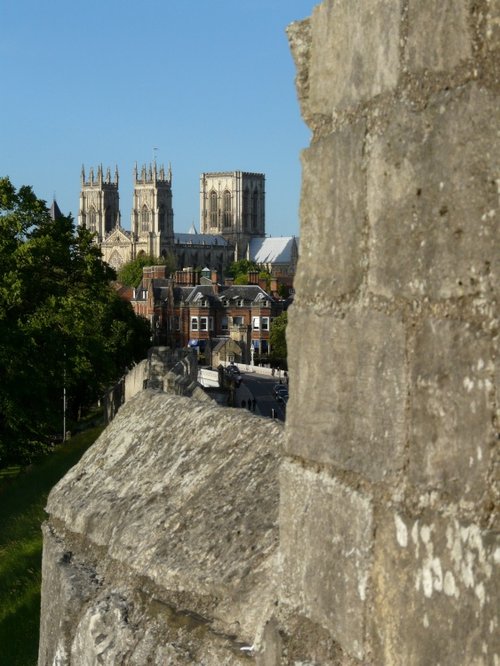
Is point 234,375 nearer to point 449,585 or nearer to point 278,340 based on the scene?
point 278,340

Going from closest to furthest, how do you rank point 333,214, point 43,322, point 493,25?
1. point 493,25
2. point 333,214
3. point 43,322

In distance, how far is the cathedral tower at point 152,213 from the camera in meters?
184

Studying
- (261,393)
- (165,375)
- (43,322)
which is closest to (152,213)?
(261,393)

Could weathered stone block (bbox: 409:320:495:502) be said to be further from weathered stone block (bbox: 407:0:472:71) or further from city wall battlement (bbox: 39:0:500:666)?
weathered stone block (bbox: 407:0:472:71)

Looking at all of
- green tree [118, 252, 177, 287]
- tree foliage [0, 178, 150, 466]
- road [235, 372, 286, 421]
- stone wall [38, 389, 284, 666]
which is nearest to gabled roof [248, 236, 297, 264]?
green tree [118, 252, 177, 287]

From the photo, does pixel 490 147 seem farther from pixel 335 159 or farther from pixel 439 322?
pixel 335 159

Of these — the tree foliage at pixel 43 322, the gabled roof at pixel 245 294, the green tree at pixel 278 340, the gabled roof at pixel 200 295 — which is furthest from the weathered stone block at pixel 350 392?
the gabled roof at pixel 200 295

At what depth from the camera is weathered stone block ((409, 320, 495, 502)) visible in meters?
1.84

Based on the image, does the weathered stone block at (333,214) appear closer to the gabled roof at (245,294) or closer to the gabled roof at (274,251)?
the gabled roof at (245,294)

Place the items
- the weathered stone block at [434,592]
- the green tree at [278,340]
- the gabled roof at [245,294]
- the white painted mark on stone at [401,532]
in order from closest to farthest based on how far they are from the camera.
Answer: the weathered stone block at [434,592], the white painted mark on stone at [401,532], the green tree at [278,340], the gabled roof at [245,294]

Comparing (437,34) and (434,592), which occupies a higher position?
(437,34)

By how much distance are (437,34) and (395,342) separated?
478 millimetres

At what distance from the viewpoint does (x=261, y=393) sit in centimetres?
6094

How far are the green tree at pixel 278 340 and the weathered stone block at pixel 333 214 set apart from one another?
86825 millimetres
